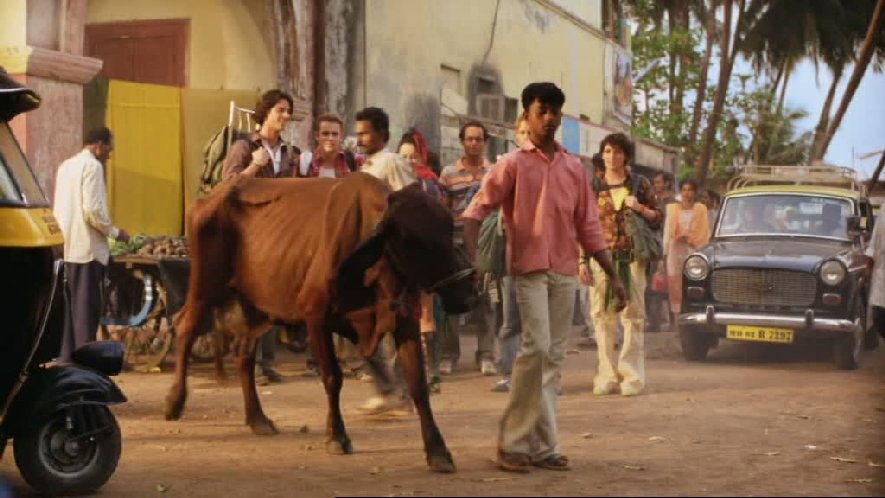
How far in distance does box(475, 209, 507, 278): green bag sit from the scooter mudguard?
4.44 meters

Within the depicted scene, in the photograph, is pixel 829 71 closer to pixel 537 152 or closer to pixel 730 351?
pixel 730 351

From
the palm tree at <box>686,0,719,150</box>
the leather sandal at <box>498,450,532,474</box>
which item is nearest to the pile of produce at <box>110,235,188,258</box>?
the leather sandal at <box>498,450,532,474</box>

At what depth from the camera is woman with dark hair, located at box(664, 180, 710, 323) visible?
59.8 feet

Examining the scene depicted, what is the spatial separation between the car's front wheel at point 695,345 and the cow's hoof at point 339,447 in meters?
7.21

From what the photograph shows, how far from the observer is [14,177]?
264 inches

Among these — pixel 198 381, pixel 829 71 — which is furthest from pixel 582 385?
pixel 829 71

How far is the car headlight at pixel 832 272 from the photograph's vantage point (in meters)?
13.9

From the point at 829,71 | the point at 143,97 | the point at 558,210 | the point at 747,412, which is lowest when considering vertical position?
the point at 747,412

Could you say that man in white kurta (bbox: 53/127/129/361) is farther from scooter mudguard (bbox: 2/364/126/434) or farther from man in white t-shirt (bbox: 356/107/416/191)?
scooter mudguard (bbox: 2/364/126/434)

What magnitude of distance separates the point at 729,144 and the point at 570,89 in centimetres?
2234

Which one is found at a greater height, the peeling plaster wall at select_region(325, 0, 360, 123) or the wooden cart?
the peeling plaster wall at select_region(325, 0, 360, 123)

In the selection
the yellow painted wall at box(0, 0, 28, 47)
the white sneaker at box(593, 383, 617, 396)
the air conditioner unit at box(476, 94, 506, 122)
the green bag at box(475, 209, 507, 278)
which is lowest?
the white sneaker at box(593, 383, 617, 396)

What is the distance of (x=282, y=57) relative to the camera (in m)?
16.8

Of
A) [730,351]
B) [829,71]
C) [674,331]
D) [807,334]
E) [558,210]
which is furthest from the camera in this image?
[829,71]
